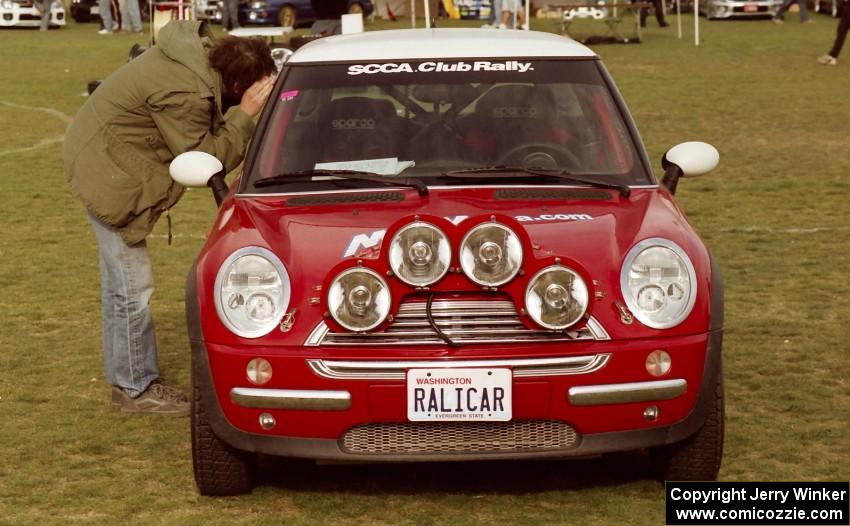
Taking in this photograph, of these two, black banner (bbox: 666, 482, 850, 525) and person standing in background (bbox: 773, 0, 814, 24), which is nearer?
black banner (bbox: 666, 482, 850, 525)

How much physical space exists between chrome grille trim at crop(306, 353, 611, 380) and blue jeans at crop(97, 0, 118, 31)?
34.0 metres

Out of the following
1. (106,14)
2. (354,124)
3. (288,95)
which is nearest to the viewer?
(354,124)

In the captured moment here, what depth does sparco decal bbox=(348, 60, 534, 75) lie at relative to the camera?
250 inches

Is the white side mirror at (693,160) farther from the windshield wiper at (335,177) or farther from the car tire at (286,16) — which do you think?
the car tire at (286,16)

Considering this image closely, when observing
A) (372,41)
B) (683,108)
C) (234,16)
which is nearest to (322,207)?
(372,41)

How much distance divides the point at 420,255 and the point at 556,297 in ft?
1.45

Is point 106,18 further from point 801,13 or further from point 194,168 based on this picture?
point 194,168

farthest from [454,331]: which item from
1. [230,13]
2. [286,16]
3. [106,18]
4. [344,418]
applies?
[286,16]

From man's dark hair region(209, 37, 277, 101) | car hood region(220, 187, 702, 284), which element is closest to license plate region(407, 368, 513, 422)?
car hood region(220, 187, 702, 284)

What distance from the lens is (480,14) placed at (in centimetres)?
4575

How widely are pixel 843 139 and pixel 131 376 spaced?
37.0 feet

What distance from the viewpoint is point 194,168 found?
6.13 meters

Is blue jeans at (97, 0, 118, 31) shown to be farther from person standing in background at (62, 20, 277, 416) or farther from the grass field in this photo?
person standing in background at (62, 20, 277, 416)

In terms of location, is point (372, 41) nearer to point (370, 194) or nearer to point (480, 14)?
point (370, 194)
